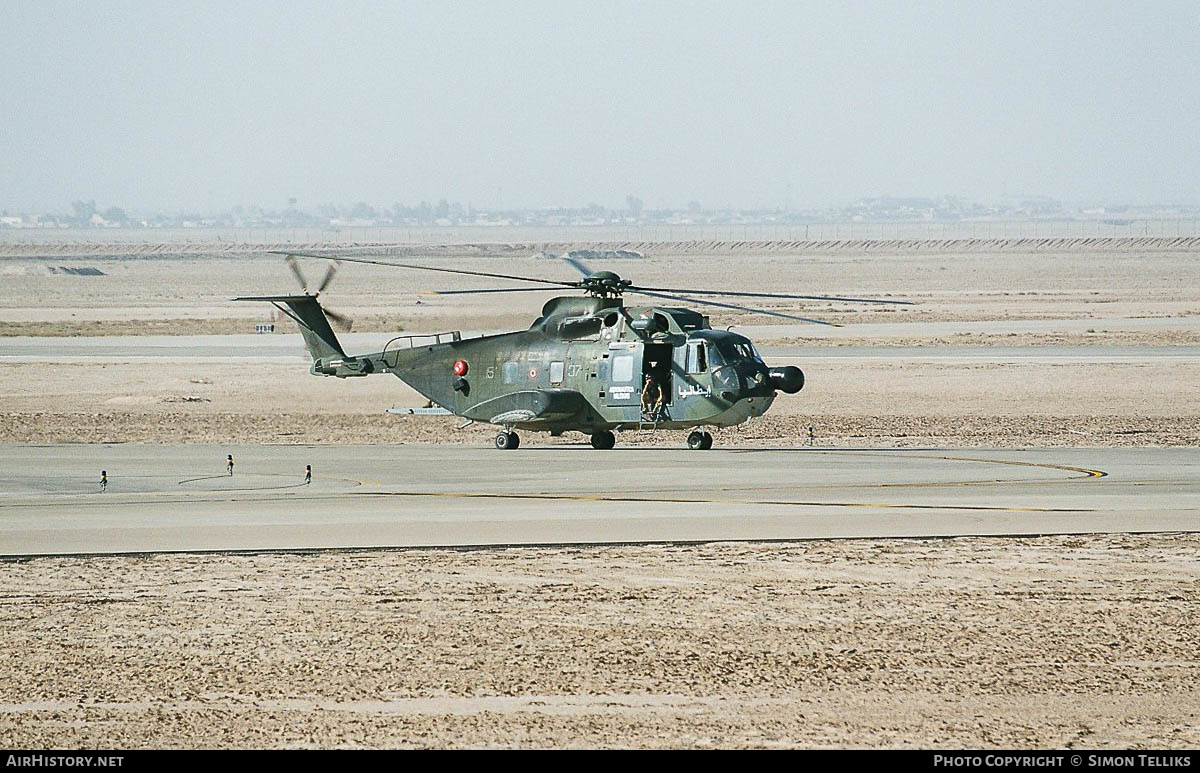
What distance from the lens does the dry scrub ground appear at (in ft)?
43.9

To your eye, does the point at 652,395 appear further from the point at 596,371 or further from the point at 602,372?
the point at 596,371

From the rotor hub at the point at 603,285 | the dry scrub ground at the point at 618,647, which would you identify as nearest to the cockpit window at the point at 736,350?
the rotor hub at the point at 603,285

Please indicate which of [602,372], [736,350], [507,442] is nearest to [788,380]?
[736,350]

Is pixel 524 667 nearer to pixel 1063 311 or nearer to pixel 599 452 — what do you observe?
pixel 599 452

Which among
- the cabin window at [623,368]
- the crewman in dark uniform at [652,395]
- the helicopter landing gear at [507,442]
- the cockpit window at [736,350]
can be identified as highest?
the cockpit window at [736,350]

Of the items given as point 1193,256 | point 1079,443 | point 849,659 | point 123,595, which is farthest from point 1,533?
point 1193,256

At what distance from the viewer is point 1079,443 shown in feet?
117

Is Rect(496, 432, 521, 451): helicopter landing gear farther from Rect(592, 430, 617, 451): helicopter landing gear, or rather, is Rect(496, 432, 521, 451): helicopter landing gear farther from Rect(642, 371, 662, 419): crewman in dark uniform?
Rect(642, 371, 662, 419): crewman in dark uniform

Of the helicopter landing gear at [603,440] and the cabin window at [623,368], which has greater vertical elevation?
the cabin window at [623,368]

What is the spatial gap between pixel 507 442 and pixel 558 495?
8395 mm

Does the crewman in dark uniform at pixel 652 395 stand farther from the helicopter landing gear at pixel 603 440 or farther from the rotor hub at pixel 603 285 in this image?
the rotor hub at pixel 603 285

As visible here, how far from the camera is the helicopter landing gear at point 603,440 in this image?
34906mm

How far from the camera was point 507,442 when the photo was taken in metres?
35.0

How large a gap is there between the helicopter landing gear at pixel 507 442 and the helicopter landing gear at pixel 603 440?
5.61ft
